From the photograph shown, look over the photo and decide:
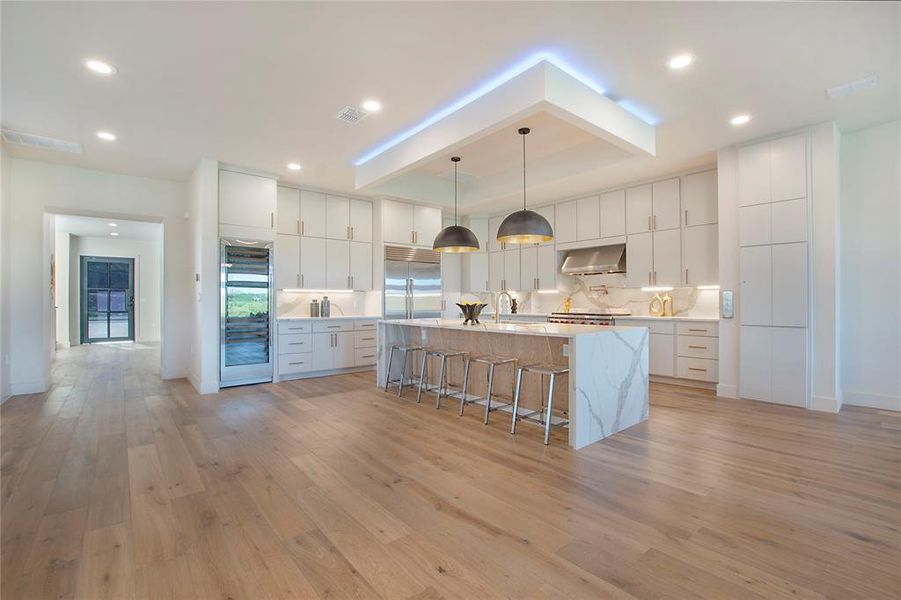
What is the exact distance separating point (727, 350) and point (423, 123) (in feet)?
14.1

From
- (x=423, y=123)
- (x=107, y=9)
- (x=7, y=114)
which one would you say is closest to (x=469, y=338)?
(x=423, y=123)

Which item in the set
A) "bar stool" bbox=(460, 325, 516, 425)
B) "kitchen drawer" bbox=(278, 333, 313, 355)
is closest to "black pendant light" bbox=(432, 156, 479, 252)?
"bar stool" bbox=(460, 325, 516, 425)

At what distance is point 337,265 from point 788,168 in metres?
5.85

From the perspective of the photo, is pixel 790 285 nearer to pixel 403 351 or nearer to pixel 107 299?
pixel 403 351

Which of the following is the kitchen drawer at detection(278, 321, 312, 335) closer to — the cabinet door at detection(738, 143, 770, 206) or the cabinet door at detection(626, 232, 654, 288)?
the cabinet door at detection(626, 232, 654, 288)

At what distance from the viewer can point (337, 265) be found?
657 centimetres

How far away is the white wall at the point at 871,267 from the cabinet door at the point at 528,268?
12.9 feet

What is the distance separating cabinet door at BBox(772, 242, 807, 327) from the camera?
14.0 ft

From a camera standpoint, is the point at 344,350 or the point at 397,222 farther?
the point at 397,222

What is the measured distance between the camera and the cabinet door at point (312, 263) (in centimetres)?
626

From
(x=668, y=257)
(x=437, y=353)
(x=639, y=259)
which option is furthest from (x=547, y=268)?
(x=437, y=353)

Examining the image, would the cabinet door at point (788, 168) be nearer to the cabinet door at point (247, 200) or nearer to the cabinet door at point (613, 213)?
the cabinet door at point (613, 213)

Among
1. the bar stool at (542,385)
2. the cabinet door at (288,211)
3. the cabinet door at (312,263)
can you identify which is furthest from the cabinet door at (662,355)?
the cabinet door at (288,211)

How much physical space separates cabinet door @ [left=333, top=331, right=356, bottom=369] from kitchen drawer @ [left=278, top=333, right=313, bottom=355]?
41cm
